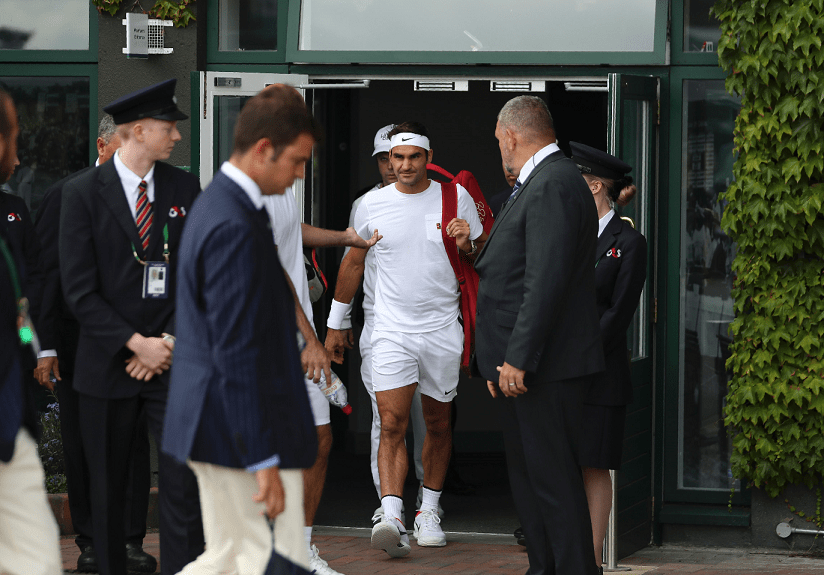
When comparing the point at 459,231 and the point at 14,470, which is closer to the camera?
the point at 14,470

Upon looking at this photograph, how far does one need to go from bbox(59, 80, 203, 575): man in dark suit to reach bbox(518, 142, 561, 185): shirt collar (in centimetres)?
145

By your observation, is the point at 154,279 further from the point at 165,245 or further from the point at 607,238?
the point at 607,238

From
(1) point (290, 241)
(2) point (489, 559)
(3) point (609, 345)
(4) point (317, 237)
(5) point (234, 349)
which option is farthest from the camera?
(2) point (489, 559)

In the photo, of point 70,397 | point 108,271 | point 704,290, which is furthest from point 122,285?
point 704,290

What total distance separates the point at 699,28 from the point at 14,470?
16.3 feet

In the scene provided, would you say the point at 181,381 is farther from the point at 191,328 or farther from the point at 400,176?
the point at 400,176

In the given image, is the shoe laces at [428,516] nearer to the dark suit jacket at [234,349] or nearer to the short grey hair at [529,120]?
the short grey hair at [529,120]

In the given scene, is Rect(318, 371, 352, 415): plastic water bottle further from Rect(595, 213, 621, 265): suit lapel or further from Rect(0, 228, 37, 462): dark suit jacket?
Rect(0, 228, 37, 462): dark suit jacket

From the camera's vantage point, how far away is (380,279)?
21.7ft

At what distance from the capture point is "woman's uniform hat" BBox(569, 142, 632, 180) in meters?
5.67

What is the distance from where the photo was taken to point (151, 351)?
4.63 metres

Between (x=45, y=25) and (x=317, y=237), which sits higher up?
(x=45, y=25)

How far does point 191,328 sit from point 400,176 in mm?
3370

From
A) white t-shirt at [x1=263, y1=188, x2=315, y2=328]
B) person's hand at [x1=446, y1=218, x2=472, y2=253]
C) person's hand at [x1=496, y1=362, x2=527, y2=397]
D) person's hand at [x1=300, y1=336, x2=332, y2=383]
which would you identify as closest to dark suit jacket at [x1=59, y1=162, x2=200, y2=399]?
white t-shirt at [x1=263, y1=188, x2=315, y2=328]
